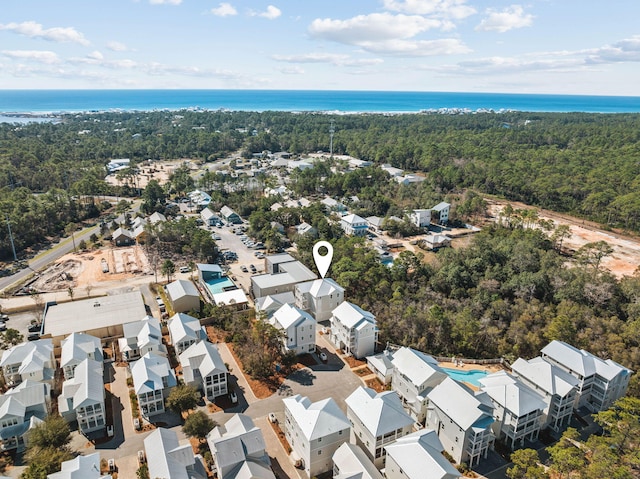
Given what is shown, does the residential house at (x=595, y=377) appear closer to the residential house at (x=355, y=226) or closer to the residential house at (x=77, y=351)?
the residential house at (x=77, y=351)

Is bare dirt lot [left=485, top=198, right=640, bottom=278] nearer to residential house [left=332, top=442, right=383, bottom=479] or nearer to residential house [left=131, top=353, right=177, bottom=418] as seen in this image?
residential house [left=332, top=442, right=383, bottom=479]

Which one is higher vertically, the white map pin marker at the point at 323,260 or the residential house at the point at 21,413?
the white map pin marker at the point at 323,260

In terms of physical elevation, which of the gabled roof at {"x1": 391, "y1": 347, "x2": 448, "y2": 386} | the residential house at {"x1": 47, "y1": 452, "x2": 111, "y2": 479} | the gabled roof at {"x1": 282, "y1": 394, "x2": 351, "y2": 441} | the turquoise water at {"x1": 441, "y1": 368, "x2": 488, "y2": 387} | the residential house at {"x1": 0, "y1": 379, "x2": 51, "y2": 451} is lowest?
the turquoise water at {"x1": 441, "y1": 368, "x2": 488, "y2": 387}

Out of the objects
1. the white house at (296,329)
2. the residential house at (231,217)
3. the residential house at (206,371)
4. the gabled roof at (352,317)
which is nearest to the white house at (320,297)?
the gabled roof at (352,317)

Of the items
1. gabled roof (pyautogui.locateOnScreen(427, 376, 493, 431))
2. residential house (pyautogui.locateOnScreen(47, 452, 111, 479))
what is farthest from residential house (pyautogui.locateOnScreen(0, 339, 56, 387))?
gabled roof (pyautogui.locateOnScreen(427, 376, 493, 431))

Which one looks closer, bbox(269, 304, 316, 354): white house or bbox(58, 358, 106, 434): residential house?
bbox(58, 358, 106, 434): residential house

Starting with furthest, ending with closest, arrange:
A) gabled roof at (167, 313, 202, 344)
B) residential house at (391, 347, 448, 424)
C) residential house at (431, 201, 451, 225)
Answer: residential house at (431, 201, 451, 225) < gabled roof at (167, 313, 202, 344) < residential house at (391, 347, 448, 424)
